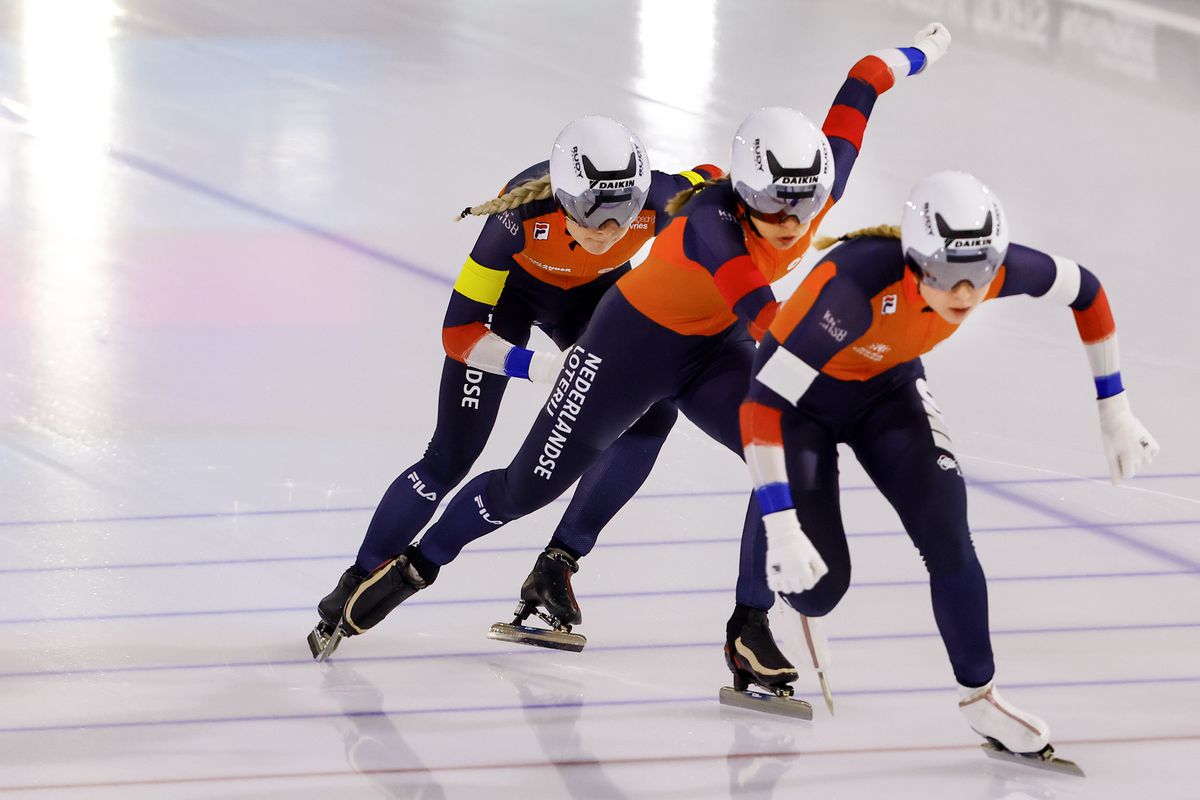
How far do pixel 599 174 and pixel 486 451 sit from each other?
1.87m

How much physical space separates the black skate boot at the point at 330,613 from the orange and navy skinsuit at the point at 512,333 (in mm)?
77

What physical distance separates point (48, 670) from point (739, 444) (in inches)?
71.6

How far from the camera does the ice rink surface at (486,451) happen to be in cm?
396

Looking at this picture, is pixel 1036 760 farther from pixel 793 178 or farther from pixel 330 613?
pixel 330 613

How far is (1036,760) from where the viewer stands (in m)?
3.72

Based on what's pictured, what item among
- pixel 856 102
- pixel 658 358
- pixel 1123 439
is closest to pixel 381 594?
pixel 658 358

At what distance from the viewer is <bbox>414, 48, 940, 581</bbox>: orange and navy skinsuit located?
4.01m

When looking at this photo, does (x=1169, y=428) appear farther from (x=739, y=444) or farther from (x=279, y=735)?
(x=279, y=735)

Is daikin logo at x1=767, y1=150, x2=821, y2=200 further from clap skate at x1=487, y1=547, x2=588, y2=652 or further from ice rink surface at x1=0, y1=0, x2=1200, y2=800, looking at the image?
clap skate at x1=487, y1=547, x2=588, y2=652

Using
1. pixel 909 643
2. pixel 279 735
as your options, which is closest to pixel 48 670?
Answer: pixel 279 735

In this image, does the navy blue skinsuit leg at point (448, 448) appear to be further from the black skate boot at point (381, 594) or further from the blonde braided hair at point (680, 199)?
the blonde braided hair at point (680, 199)

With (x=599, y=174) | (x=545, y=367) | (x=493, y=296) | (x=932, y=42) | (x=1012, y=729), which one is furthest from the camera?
(x=932, y=42)

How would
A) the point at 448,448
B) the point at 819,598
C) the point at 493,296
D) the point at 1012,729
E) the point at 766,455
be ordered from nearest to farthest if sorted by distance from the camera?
the point at 766,455, the point at 1012,729, the point at 819,598, the point at 493,296, the point at 448,448

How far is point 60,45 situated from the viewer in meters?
11.1
